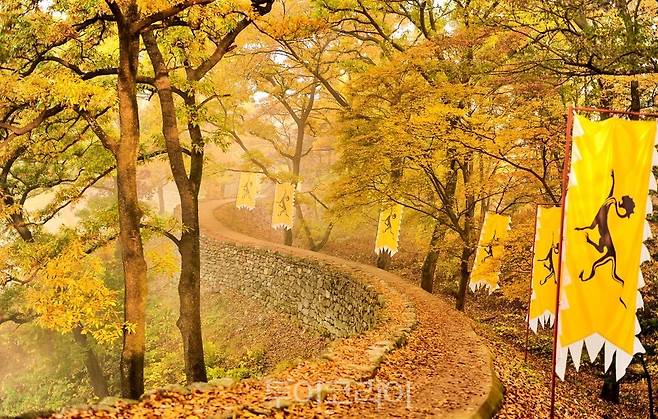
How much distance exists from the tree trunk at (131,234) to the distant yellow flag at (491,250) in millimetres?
8111

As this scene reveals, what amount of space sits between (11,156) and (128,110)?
5.31 metres

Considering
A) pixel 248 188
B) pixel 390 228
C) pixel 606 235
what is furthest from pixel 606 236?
pixel 248 188

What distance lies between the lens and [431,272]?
1689cm

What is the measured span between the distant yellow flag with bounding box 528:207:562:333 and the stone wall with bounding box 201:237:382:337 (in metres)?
3.81

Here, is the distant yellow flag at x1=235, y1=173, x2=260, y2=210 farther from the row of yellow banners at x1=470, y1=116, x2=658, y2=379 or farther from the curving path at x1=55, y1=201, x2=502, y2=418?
the row of yellow banners at x1=470, y1=116, x2=658, y2=379

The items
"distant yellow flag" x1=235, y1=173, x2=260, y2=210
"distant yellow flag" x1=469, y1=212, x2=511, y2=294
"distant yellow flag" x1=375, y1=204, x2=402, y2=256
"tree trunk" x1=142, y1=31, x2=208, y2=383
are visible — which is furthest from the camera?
"distant yellow flag" x1=235, y1=173, x2=260, y2=210

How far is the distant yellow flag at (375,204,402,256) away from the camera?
15.4m

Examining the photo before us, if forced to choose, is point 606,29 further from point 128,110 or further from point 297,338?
point 297,338

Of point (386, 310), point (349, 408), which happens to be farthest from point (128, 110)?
point (386, 310)

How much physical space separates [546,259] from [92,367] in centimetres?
1507

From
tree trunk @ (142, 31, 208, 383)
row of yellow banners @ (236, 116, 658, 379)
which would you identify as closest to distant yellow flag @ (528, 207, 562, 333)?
row of yellow banners @ (236, 116, 658, 379)

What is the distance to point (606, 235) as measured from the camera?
5535 mm

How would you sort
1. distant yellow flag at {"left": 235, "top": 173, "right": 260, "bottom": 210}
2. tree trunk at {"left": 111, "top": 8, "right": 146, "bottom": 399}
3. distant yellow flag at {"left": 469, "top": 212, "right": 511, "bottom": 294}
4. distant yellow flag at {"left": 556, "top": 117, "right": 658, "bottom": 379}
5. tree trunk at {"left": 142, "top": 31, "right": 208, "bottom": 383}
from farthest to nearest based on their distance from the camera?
distant yellow flag at {"left": 235, "top": 173, "right": 260, "bottom": 210}
distant yellow flag at {"left": 469, "top": 212, "right": 511, "bottom": 294}
tree trunk at {"left": 142, "top": 31, "right": 208, "bottom": 383}
tree trunk at {"left": 111, "top": 8, "right": 146, "bottom": 399}
distant yellow flag at {"left": 556, "top": 117, "right": 658, "bottom": 379}

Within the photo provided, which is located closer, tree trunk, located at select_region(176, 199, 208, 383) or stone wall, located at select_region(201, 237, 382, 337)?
tree trunk, located at select_region(176, 199, 208, 383)
